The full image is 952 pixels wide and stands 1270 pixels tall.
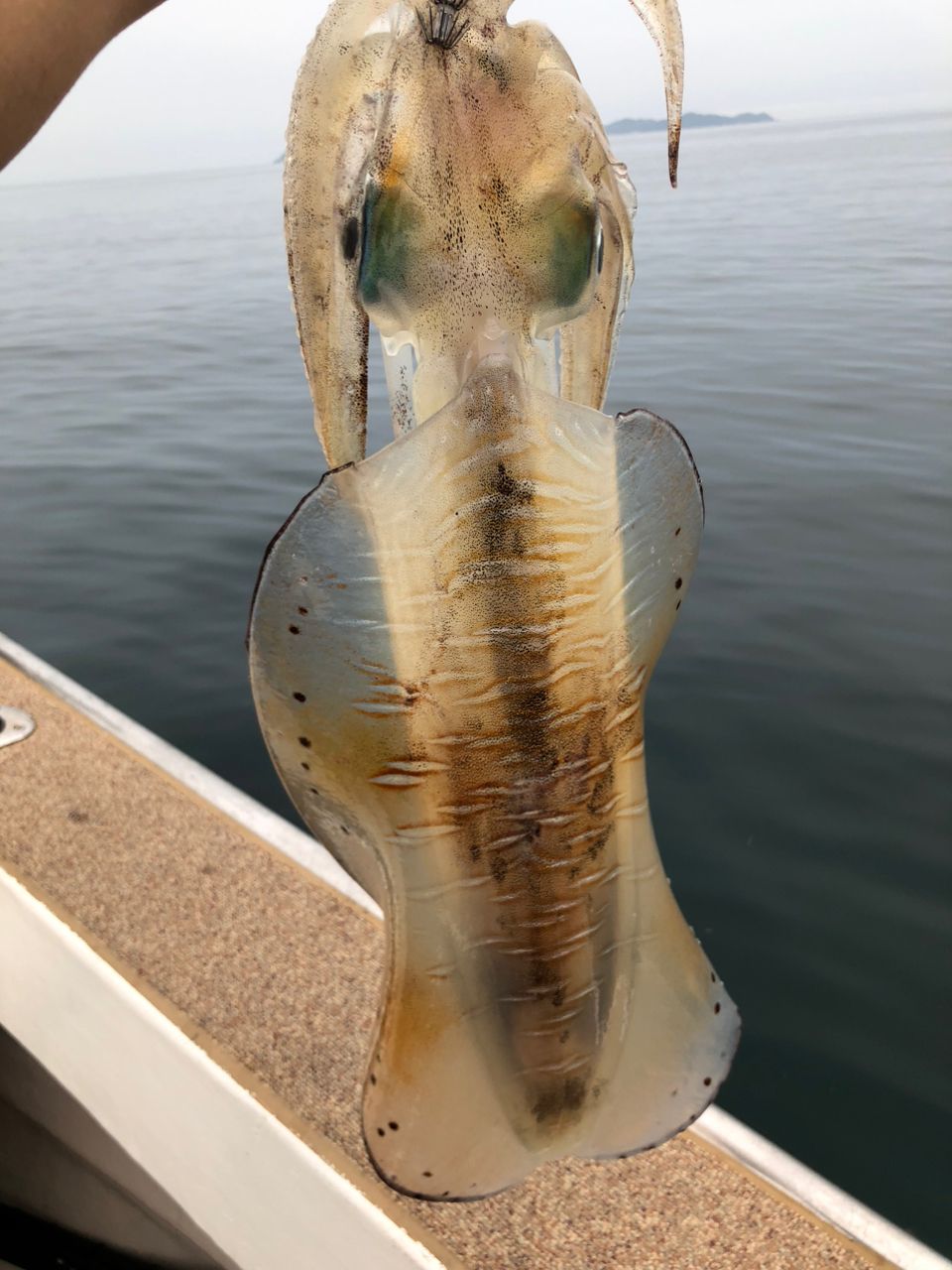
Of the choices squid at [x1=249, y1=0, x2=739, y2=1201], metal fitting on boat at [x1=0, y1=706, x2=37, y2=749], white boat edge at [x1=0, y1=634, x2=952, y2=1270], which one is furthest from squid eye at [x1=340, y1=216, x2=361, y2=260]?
metal fitting on boat at [x1=0, y1=706, x2=37, y2=749]

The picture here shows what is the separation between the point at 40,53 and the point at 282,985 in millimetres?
1818

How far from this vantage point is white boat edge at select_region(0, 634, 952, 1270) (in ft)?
5.69

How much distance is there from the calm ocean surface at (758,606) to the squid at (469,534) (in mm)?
2147

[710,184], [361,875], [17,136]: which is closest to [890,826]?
[361,875]

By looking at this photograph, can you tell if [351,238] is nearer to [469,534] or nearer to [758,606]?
[469,534]

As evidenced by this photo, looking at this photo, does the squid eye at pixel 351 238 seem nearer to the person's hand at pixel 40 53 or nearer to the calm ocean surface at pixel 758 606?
the person's hand at pixel 40 53

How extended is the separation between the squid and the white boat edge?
2.72 feet

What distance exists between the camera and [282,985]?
87.7 inches

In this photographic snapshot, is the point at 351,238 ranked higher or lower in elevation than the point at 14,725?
higher

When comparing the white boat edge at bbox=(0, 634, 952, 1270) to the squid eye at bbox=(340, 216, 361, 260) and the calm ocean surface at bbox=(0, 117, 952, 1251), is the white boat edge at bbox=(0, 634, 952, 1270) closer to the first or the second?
the calm ocean surface at bbox=(0, 117, 952, 1251)

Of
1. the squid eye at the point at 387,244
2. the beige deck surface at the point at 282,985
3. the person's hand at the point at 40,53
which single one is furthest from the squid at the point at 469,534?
the beige deck surface at the point at 282,985

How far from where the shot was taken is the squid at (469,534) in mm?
932

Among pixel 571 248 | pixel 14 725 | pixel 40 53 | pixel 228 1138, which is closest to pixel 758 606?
pixel 14 725

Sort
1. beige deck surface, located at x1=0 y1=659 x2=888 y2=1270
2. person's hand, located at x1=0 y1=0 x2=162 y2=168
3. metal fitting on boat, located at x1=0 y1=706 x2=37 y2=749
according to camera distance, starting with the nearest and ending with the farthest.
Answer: person's hand, located at x1=0 y1=0 x2=162 y2=168 → beige deck surface, located at x1=0 y1=659 x2=888 y2=1270 → metal fitting on boat, located at x1=0 y1=706 x2=37 y2=749
